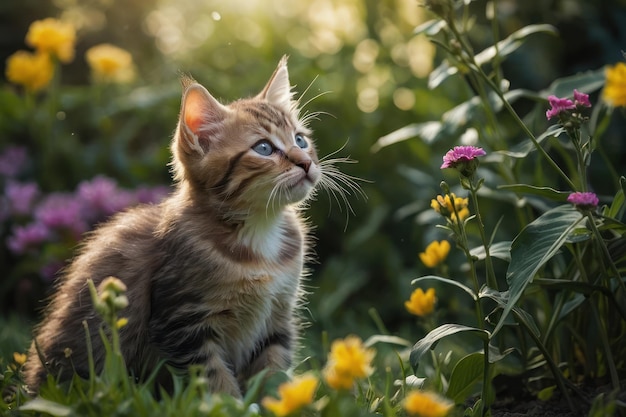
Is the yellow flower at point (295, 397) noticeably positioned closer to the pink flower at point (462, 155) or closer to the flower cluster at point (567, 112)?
the pink flower at point (462, 155)

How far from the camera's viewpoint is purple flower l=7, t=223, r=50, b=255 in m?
4.18

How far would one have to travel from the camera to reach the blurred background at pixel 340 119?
4.18 metres

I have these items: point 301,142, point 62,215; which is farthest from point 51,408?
point 62,215

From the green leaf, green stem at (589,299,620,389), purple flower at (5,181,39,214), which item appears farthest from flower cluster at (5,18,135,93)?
green stem at (589,299,620,389)

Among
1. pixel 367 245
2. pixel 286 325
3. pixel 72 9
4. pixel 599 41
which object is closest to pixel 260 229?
pixel 286 325

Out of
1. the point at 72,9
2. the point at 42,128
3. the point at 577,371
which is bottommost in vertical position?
the point at 577,371

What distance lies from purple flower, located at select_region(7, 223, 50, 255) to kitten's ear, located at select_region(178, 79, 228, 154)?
1.92 metres

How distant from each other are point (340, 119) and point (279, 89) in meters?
1.69

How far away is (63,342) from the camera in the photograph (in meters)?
2.49

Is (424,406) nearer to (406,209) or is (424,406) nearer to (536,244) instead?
(536,244)

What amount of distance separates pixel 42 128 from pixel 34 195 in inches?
20.6

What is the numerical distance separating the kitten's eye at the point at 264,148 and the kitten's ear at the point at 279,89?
1.08ft

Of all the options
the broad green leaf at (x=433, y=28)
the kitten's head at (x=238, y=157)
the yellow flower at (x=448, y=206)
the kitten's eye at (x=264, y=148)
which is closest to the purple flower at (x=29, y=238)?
the kitten's head at (x=238, y=157)

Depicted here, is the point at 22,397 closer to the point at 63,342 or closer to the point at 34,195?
the point at 63,342
